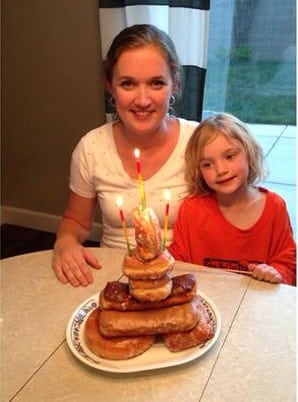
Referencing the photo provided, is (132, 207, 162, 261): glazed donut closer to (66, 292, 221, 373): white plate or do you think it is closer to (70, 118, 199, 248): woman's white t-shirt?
(66, 292, 221, 373): white plate

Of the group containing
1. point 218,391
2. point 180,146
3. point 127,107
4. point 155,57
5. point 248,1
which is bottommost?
point 218,391

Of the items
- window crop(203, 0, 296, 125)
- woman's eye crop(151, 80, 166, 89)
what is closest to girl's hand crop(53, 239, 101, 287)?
woman's eye crop(151, 80, 166, 89)

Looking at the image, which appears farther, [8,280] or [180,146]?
[180,146]

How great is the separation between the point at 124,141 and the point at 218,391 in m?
0.91

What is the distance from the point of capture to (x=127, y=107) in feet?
4.69

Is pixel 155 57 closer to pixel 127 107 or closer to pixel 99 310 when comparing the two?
pixel 127 107

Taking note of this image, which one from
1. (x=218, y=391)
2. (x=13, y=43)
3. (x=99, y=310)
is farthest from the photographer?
(x=13, y=43)

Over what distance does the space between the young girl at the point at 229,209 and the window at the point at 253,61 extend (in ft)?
2.58

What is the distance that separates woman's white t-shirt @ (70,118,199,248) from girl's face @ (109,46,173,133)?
14 cm

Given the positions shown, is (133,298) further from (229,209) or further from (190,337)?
(229,209)

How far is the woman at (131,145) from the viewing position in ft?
4.62

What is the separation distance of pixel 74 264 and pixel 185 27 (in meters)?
1.23

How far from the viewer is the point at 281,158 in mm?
2342

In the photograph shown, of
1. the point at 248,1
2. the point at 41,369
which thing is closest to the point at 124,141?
the point at 41,369
